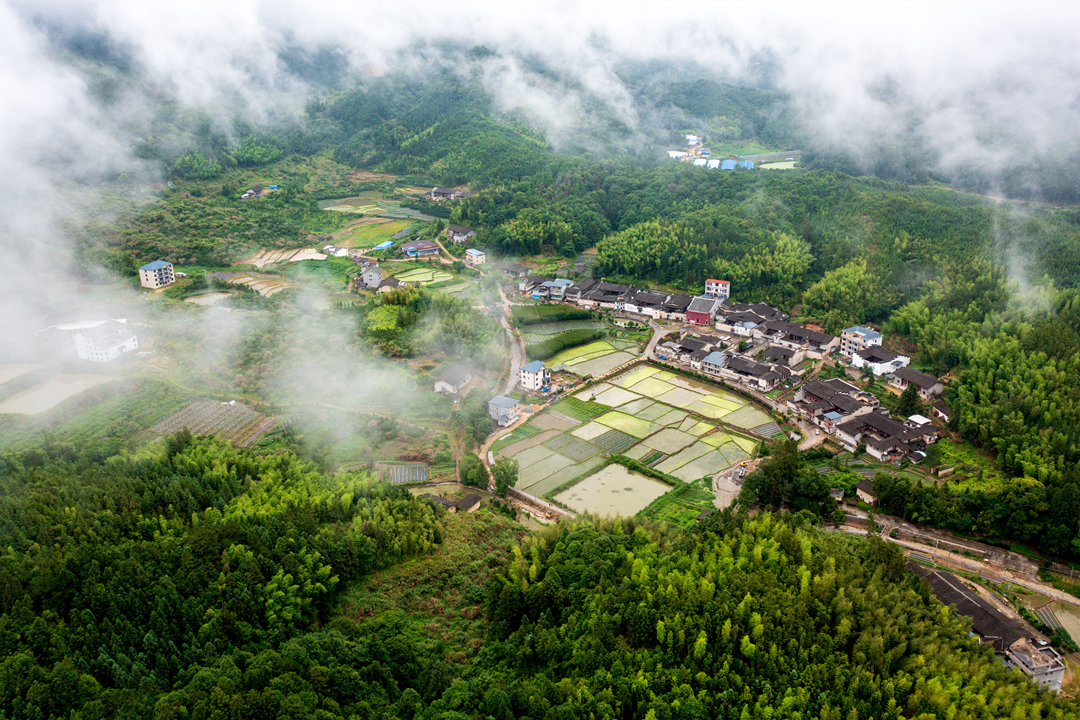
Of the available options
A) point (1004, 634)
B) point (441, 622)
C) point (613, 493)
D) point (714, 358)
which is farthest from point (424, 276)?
point (1004, 634)

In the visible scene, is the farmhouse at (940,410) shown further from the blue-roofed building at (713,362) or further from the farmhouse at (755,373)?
the blue-roofed building at (713,362)

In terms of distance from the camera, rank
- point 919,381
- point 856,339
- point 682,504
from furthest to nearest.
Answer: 1. point 856,339
2. point 919,381
3. point 682,504

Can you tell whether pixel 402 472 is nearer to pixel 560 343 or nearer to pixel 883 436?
pixel 560 343

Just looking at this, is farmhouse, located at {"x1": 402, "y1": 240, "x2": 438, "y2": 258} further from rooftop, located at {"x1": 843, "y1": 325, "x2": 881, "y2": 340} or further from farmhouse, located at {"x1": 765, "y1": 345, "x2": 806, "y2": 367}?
rooftop, located at {"x1": 843, "y1": 325, "x2": 881, "y2": 340}

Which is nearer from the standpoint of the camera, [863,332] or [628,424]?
[628,424]

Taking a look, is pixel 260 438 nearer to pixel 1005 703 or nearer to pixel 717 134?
pixel 1005 703

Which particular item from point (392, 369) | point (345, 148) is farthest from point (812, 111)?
point (392, 369)
